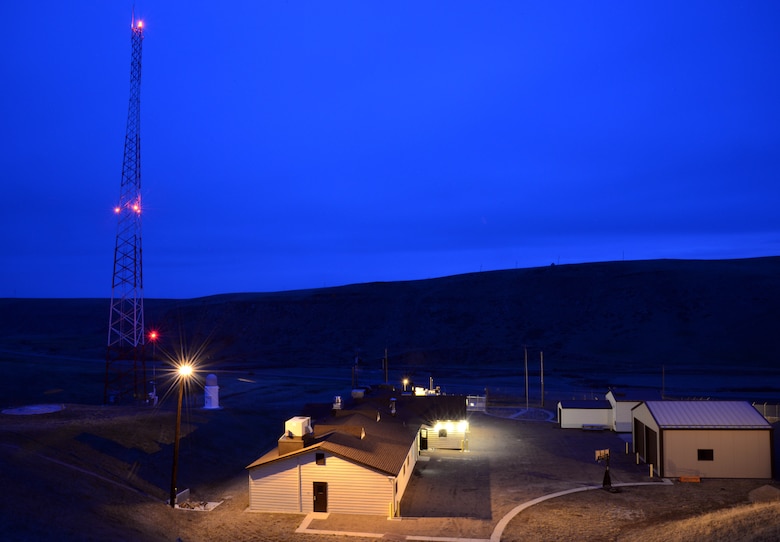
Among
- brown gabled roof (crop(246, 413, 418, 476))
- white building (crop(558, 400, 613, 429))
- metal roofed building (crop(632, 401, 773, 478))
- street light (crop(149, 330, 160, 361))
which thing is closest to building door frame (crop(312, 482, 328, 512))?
brown gabled roof (crop(246, 413, 418, 476))

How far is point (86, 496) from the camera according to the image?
933 inches

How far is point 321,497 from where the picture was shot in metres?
26.7

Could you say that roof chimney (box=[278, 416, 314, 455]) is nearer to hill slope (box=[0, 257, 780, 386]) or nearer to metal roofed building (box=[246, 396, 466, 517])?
metal roofed building (box=[246, 396, 466, 517])

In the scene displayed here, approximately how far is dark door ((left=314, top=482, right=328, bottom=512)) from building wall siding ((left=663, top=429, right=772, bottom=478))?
715 inches

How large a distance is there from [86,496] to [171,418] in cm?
1519

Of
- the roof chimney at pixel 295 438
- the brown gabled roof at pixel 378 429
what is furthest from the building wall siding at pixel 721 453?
the roof chimney at pixel 295 438

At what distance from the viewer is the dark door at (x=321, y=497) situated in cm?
2661

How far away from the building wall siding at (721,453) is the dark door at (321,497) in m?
18.2

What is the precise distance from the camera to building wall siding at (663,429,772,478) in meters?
31.9

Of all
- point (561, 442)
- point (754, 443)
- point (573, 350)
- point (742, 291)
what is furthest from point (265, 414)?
point (742, 291)

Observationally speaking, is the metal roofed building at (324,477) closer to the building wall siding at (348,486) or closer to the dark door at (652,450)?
the building wall siding at (348,486)

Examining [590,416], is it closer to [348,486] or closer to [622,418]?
[622,418]

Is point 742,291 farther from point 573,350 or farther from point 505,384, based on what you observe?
point 505,384

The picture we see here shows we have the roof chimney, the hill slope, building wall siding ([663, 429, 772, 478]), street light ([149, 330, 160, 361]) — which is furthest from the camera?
the hill slope
